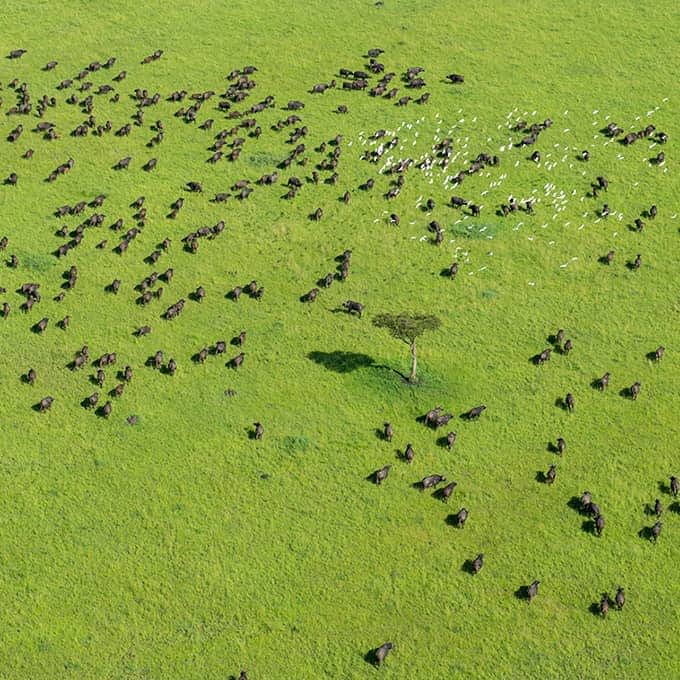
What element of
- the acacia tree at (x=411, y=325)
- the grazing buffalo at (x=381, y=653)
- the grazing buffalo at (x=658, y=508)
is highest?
the acacia tree at (x=411, y=325)

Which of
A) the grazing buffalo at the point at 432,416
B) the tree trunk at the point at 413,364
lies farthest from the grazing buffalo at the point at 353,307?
the grazing buffalo at the point at 432,416

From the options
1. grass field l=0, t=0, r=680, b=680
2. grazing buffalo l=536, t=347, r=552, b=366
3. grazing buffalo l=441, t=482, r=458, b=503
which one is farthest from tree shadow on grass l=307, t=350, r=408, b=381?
grazing buffalo l=441, t=482, r=458, b=503

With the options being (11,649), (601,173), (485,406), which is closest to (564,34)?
(601,173)

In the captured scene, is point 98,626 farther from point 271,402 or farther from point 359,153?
point 359,153

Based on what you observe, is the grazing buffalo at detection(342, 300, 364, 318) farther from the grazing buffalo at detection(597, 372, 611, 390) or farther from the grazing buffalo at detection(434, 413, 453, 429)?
the grazing buffalo at detection(597, 372, 611, 390)

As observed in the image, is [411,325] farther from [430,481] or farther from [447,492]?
[447,492]

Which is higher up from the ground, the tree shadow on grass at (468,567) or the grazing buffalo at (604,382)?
the grazing buffalo at (604,382)

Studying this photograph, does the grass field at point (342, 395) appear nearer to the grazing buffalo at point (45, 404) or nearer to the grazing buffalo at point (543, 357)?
the grazing buffalo at point (45, 404)

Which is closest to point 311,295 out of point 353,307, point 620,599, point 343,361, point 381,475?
point 353,307
